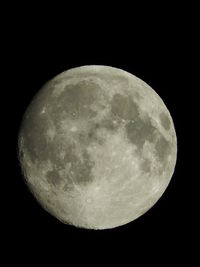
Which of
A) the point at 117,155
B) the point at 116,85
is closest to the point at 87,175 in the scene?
the point at 117,155

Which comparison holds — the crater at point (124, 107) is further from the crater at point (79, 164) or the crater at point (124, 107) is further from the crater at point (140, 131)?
the crater at point (79, 164)

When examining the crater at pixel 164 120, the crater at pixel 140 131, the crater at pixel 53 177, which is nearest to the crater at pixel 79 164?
the crater at pixel 53 177

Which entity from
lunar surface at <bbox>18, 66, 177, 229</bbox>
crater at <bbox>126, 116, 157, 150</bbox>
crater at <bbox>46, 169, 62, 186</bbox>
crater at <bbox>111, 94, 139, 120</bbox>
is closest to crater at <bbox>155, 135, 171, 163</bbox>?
lunar surface at <bbox>18, 66, 177, 229</bbox>

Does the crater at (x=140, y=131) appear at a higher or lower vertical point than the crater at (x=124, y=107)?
lower

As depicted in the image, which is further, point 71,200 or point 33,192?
point 33,192

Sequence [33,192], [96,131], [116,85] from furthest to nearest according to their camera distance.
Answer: [33,192] → [116,85] → [96,131]

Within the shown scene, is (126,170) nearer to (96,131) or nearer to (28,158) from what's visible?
(96,131)

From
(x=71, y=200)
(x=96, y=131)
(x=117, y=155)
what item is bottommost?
(x=71, y=200)

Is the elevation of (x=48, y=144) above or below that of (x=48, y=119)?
below

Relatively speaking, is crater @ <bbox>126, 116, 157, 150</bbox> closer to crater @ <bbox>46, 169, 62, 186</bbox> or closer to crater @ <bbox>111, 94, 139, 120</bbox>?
crater @ <bbox>111, 94, 139, 120</bbox>
